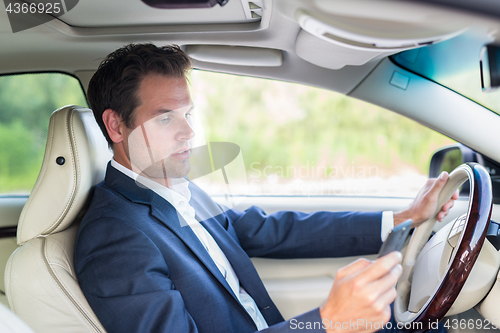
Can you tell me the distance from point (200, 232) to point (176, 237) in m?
0.18

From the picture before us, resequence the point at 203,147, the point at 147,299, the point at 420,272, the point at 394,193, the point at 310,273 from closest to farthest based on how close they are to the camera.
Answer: the point at 147,299, the point at 420,272, the point at 203,147, the point at 310,273, the point at 394,193

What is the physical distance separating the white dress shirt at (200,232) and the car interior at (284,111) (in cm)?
18

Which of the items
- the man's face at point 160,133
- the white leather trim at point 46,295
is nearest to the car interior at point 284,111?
the white leather trim at point 46,295

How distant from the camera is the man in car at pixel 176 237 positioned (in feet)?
2.89

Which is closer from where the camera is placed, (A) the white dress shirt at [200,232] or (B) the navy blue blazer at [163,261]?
(B) the navy blue blazer at [163,261]

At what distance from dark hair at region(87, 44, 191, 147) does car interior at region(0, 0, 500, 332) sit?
61 millimetres

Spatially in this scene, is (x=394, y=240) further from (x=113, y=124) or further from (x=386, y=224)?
(x=113, y=124)

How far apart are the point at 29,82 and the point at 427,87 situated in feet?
5.20

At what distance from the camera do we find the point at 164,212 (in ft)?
3.86

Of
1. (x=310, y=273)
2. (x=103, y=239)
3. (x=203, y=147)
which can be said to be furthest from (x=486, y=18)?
(x=310, y=273)

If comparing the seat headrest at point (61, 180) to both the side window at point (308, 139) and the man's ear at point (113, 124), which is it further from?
the side window at point (308, 139)

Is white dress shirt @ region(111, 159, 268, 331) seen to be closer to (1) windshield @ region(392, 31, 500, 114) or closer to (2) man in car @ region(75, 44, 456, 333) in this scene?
(2) man in car @ region(75, 44, 456, 333)

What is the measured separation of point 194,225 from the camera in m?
1.29

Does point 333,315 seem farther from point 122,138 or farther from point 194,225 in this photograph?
point 122,138
